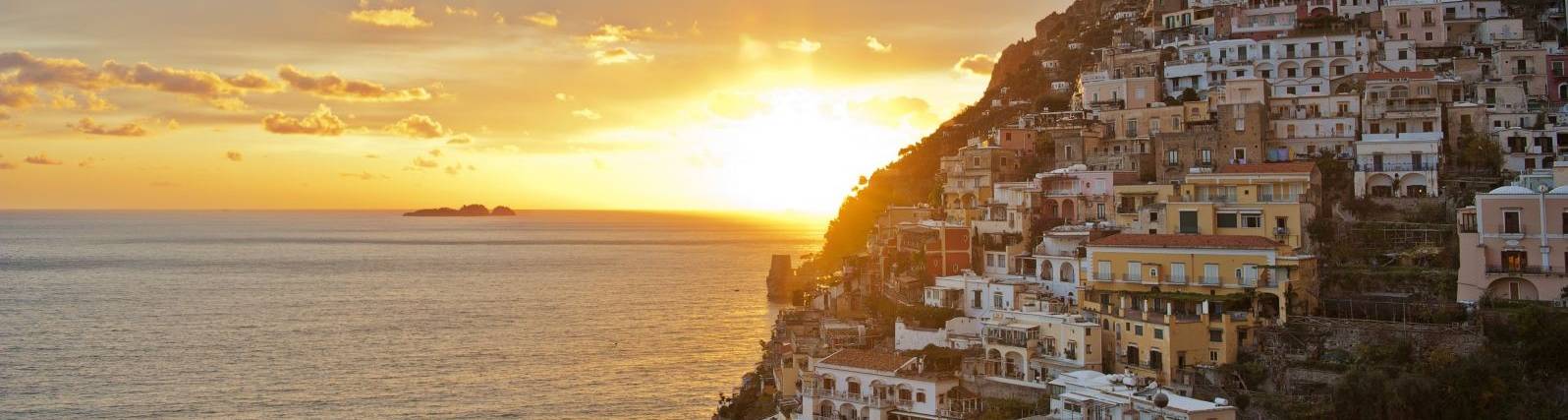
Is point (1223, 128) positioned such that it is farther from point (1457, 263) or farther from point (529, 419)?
point (529, 419)

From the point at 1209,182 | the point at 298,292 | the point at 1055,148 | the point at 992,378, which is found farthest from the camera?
the point at 298,292

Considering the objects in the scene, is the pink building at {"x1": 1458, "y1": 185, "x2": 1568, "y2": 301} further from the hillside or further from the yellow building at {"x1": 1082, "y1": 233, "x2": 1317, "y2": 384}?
the hillside

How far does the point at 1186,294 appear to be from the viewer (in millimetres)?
35094

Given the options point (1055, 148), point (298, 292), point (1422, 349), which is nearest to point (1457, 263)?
point (1422, 349)

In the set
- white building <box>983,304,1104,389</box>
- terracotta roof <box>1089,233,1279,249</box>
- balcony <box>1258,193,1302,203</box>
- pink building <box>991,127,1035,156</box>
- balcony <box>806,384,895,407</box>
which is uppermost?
pink building <box>991,127,1035,156</box>

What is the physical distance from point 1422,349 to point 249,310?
256 ft

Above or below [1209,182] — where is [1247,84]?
above

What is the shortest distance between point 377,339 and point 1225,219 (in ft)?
161

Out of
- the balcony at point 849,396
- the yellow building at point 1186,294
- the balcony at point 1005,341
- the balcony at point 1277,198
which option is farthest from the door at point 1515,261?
the balcony at point 849,396

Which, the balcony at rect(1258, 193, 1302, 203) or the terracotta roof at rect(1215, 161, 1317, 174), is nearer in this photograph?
the balcony at rect(1258, 193, 1302, 203)

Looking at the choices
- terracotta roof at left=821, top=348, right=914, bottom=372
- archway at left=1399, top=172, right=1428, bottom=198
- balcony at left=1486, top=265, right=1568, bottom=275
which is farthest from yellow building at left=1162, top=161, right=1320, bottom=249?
terracotta roof at left=821, top=348, right=914, bottom=372

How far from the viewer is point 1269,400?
31.2 metres

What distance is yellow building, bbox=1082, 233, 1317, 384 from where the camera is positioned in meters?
33.2

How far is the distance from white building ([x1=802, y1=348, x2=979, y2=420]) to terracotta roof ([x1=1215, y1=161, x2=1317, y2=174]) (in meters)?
12.5
